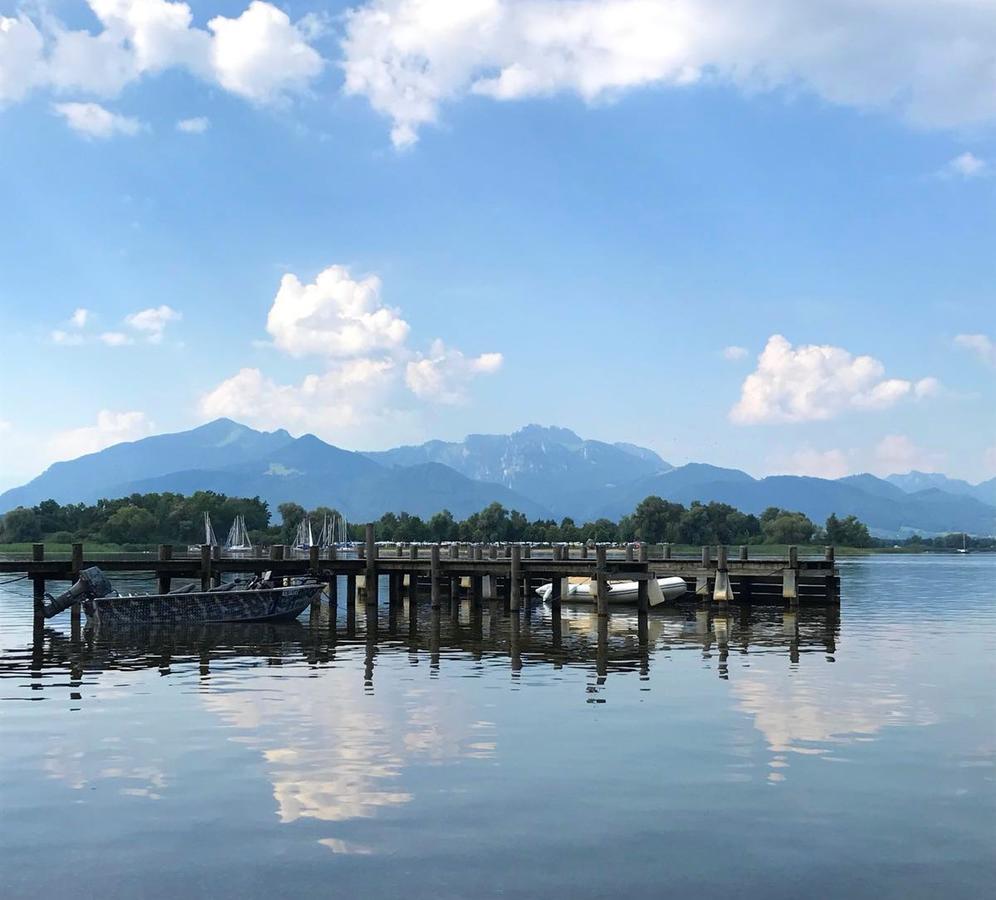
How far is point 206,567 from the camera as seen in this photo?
195ft

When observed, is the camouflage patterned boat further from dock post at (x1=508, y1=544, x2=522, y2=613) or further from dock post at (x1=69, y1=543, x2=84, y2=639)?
dock post at (x1=508, y1=544, x2=522, y2=613)

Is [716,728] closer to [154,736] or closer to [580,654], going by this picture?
[154,736]

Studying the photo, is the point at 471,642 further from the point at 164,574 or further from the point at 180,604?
the point at 164,574

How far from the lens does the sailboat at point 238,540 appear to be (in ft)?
282

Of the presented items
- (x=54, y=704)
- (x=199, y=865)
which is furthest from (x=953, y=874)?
(x=54, y=704)

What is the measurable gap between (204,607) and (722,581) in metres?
27.8

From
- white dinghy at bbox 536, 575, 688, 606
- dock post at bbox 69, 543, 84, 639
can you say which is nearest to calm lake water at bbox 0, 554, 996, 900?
dock post at bbox 69, 543, 84, 639

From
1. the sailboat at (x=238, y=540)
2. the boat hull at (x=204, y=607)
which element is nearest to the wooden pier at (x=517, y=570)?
the boat hull at (x=204, y=607)

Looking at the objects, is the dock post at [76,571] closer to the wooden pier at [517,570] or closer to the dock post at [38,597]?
the wooden pier at [517,570]

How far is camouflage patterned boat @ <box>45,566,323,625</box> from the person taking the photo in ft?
169

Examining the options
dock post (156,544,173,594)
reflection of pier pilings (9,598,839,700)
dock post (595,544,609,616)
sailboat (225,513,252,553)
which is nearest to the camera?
reflection of pier pilings (9,598,839,700)

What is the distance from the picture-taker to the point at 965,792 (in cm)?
1911

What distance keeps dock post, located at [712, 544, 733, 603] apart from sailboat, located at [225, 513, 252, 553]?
3743cm

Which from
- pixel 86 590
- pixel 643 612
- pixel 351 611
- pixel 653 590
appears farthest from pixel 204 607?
pixel 653 590
